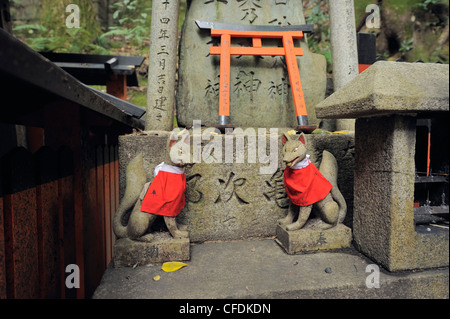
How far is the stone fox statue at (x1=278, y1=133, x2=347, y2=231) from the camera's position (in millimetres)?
2545

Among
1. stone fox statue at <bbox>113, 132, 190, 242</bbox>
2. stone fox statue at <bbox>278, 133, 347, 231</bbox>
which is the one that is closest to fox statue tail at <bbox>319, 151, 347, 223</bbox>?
stone fox statue at <bbox>278, 133, 347, 231</bbox>

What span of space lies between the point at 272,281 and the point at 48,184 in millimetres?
1939

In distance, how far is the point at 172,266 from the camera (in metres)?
2.42

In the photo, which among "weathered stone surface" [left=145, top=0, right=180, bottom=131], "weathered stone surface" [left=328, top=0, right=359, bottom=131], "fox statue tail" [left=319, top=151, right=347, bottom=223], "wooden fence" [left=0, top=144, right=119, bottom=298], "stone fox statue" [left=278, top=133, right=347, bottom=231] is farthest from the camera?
"weathered stone surface" [left=328, top=0, right=359, bottom=131]

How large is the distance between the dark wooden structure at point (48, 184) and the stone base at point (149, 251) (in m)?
0.33

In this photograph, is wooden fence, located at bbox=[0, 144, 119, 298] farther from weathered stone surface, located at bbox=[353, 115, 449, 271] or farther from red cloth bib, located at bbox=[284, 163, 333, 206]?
weathered stone surface, located at bbox=[353, 115, 449, 271]

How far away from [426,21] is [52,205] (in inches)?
467

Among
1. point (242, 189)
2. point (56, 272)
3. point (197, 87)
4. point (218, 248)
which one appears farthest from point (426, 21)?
point (56, 272)

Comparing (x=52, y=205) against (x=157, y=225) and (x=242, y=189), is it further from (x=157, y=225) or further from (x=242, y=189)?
(x=242, y=189)

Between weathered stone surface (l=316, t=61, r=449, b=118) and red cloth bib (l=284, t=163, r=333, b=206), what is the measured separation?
724mm

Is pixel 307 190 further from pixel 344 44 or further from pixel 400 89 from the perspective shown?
pixel 344 44

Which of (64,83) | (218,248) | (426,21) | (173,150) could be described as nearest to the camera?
(64,83)

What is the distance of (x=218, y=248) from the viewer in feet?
9.40

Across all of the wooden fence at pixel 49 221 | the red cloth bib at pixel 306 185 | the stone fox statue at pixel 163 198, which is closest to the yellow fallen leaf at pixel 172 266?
the stone fox statue at pixel 163 198
